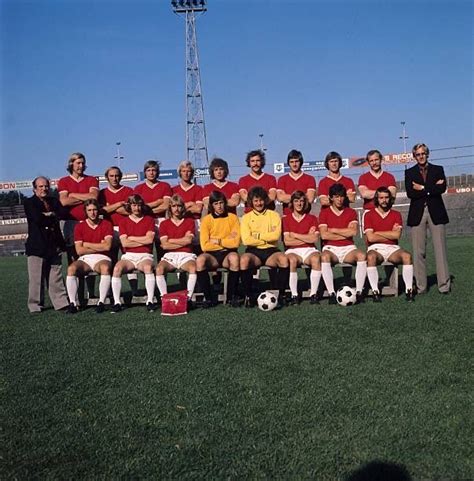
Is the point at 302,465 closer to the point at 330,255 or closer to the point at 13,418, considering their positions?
the point at 13,418

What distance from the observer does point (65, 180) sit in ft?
26.4

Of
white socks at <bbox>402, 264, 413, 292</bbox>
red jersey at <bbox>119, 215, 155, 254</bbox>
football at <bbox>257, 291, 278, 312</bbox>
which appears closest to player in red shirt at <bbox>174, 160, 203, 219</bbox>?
red jersey at <bbox>119, 215, 155, 254</bbox>

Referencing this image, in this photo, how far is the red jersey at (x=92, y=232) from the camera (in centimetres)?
777

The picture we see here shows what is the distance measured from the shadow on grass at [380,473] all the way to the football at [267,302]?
4149mm

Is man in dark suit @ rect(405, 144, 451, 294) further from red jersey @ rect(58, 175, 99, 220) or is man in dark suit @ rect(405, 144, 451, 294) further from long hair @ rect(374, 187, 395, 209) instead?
red jersey @ rect(58, 175, 99, 220)

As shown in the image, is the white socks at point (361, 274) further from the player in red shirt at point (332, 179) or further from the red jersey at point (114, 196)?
the red jersey at point (114, 196)

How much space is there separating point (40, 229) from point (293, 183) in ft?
11.5

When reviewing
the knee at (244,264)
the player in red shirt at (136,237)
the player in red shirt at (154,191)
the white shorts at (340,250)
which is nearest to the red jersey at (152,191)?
the player in red shirt at (154,191)

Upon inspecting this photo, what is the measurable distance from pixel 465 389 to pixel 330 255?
382cm

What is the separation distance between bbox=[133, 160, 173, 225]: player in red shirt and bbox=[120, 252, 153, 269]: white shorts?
2.55 ft

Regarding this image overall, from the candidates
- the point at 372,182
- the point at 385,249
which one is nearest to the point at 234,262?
the point at 385,249

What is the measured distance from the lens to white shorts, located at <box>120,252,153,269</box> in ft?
25.3

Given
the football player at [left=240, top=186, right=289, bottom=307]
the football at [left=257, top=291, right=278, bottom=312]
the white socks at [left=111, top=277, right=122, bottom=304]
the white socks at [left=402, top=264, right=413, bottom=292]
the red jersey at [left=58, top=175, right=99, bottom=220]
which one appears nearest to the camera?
the football at [left=257, top=291, right=278, bottom=312]

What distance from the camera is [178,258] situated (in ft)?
25.4
